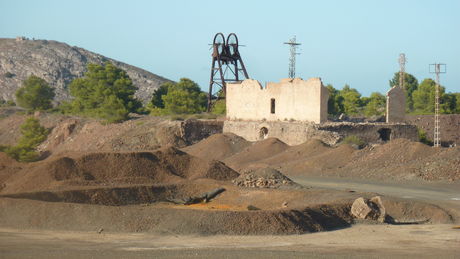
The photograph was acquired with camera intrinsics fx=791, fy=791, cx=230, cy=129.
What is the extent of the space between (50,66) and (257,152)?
86023 millimetres

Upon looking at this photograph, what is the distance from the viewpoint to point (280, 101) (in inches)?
1821

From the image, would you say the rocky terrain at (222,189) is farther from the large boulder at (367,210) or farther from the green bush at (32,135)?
the green bush at (32,135)

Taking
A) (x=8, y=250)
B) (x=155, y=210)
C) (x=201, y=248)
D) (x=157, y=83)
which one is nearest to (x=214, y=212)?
(x=155, y=210)

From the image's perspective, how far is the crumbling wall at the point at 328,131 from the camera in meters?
43.5

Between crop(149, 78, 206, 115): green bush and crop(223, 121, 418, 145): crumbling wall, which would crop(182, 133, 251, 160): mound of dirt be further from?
crop(149, 78, 206, 115): green bush

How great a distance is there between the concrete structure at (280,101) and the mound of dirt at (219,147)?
2.10 metres

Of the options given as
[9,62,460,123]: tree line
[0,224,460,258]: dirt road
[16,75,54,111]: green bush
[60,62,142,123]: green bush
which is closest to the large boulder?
[0,224,460,258]: dirt road

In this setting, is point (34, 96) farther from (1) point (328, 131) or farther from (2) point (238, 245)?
(2) point (238, 245)

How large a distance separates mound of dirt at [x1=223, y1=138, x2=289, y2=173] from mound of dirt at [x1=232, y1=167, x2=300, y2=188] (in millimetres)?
10852

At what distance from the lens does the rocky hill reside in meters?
119

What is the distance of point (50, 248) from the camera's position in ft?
59.4

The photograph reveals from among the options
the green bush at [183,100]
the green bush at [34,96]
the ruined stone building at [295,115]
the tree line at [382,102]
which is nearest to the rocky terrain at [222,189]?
the ruined stone building at [295,115]

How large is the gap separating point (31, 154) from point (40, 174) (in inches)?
810

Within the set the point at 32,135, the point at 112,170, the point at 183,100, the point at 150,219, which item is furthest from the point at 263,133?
the point at 150,219
